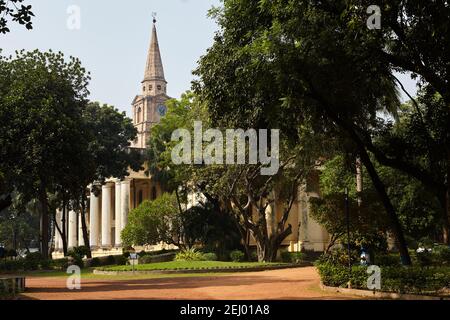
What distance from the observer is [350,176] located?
4512 centimetres

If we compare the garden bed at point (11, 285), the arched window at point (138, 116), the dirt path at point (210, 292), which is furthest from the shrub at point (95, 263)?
the arched window at point (138, 116)

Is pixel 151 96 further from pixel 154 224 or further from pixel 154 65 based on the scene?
pixel 154 224

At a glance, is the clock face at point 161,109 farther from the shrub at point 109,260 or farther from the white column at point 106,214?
the shrub at point 109,260

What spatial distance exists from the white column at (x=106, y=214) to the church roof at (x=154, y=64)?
39.0 m

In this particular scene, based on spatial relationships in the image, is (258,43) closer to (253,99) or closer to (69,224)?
(253,99)

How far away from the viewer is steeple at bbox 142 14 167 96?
104 meters

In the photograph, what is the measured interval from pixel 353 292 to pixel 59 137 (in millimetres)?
17648

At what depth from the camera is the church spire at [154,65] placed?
4046 inches

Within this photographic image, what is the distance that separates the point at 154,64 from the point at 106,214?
44585mm

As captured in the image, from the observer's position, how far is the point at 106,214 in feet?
222

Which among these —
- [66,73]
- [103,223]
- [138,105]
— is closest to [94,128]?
[66,73]

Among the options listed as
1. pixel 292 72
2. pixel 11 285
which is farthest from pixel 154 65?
A: pixel 292 72
